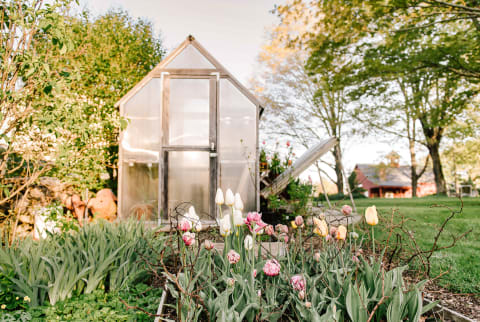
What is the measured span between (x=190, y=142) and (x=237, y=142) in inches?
35.9

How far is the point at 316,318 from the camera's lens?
1.37 meters

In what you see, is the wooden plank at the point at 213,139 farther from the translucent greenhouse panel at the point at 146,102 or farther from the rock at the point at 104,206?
the rock at the point at 104,206

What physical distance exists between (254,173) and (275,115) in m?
11.5

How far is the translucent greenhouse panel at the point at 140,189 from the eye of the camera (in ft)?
19.6

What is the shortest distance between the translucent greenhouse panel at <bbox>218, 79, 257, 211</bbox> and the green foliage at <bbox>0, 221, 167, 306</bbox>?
125 inches

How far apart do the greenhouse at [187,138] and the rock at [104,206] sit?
1.50ft

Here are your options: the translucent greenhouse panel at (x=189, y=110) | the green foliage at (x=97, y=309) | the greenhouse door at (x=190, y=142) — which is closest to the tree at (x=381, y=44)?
the translucent greenhouse panel at (x=189, y=110)

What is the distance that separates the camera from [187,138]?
19.6ft

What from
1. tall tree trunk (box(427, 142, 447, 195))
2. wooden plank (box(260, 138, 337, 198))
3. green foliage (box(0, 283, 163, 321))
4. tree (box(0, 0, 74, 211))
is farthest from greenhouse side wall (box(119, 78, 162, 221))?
tall tree trunk (box(427, 142, 447, 195))

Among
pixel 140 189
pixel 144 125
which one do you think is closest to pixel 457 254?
pixel 140 189

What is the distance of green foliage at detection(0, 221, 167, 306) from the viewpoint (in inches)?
90.7

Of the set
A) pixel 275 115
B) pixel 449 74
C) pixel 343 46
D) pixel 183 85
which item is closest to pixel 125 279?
pixel 183 85

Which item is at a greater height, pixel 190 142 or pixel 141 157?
pixel 190 142

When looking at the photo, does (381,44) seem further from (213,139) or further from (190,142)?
(190,142)
